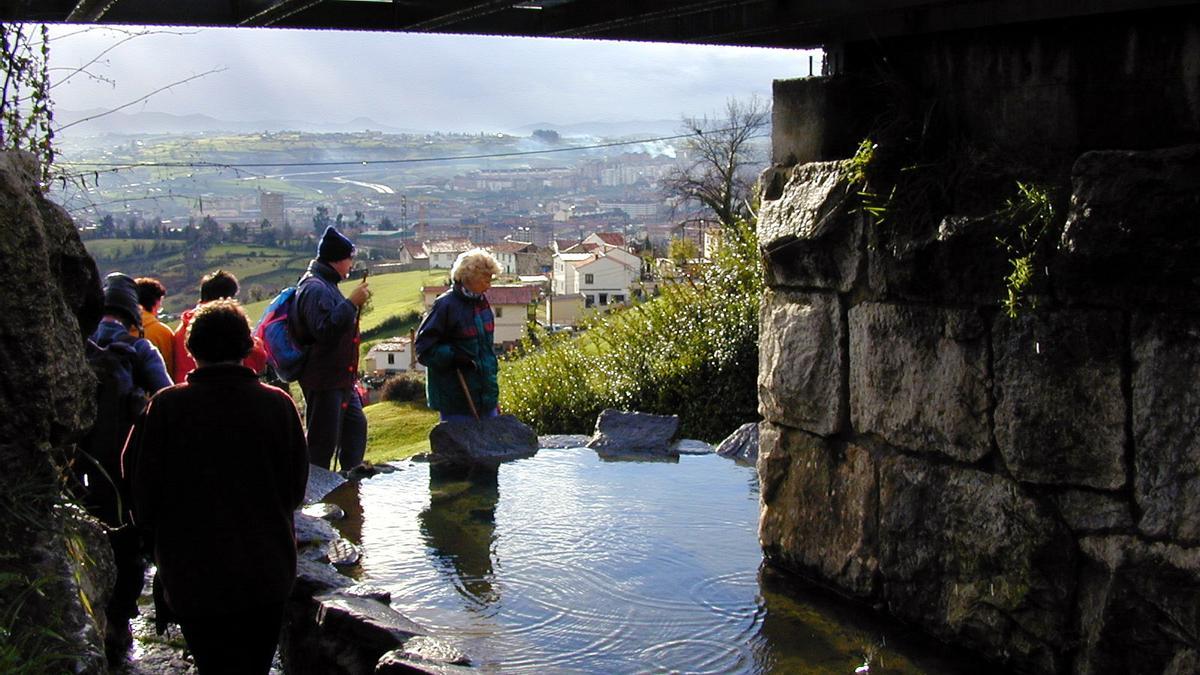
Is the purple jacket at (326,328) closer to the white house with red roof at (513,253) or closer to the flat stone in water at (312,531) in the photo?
the flat stone in water at (312,531)

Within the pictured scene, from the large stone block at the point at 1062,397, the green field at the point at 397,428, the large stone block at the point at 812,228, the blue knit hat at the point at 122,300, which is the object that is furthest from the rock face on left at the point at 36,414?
the green field at the point at 397,428

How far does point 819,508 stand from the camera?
5.36 metres

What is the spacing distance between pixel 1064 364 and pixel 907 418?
85cm

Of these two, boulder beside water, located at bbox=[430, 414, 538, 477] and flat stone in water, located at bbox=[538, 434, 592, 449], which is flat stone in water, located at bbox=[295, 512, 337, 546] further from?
flat stone in water, located at bbox=[538, 434, 592, 449]

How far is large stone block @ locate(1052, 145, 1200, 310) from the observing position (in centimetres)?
364

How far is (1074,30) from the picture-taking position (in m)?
4.32

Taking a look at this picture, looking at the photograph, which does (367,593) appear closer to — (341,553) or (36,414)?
(341,553)

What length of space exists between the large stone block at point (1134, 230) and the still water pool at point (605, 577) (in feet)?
5.38

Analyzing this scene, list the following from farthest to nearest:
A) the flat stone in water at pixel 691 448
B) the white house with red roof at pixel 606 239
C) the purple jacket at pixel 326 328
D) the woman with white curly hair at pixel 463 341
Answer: the white house with red roof at pixel 606 239 → the flat stone in water at pixel 691 448 → the woman with white curly hair at pixel 463 341 → the purple jacket at pixel 326 328

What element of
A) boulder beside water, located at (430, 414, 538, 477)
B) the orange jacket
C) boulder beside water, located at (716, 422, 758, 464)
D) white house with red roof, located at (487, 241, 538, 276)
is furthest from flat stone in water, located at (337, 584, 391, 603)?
white house with red roof, located at (487, 241, 538, 276)

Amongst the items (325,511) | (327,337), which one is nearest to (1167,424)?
(325,511)

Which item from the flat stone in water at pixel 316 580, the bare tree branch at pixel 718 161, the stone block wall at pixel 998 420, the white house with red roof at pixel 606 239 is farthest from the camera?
the white house with red roof at pixel 606 239

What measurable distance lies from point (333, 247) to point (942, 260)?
13.9ft

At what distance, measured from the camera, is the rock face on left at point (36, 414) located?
328 centimetres
